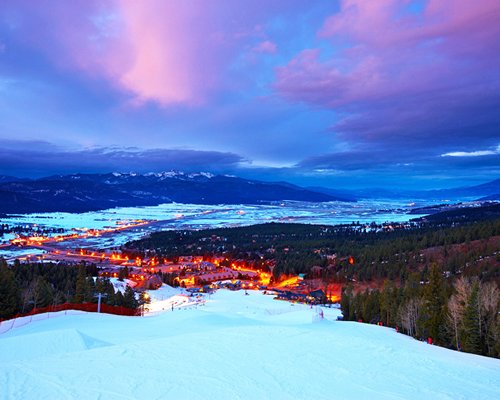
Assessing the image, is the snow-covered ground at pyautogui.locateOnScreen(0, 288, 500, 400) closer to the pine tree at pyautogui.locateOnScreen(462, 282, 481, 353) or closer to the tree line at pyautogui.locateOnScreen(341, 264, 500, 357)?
the pine tree at pyautogui.locateOnScreen(462, 282, 481, 353)

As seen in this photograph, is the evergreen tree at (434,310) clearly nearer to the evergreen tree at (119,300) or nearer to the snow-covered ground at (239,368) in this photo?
the snow-covered ground at (239,368)

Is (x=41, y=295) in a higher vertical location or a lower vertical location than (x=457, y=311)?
lower

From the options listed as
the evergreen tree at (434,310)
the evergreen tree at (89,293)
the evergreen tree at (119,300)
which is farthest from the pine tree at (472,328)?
the evergreen tree at (89,293)

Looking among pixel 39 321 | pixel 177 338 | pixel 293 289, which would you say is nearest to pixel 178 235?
pixel 293 289

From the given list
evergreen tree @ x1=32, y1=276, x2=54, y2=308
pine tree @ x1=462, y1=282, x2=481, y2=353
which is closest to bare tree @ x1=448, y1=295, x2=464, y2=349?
pine tree @ x1=462, y1=282, x2=481, y2=353

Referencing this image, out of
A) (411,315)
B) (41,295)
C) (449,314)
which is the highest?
(449,314)

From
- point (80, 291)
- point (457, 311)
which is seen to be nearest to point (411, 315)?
point (457, 311)

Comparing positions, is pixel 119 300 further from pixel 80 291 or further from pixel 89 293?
pixel 80 291

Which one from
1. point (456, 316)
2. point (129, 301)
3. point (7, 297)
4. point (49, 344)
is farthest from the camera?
point (129, 301)

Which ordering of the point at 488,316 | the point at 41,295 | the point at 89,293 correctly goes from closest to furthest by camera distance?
the point at 488,316
the point at 41,295
the point at 89,293
